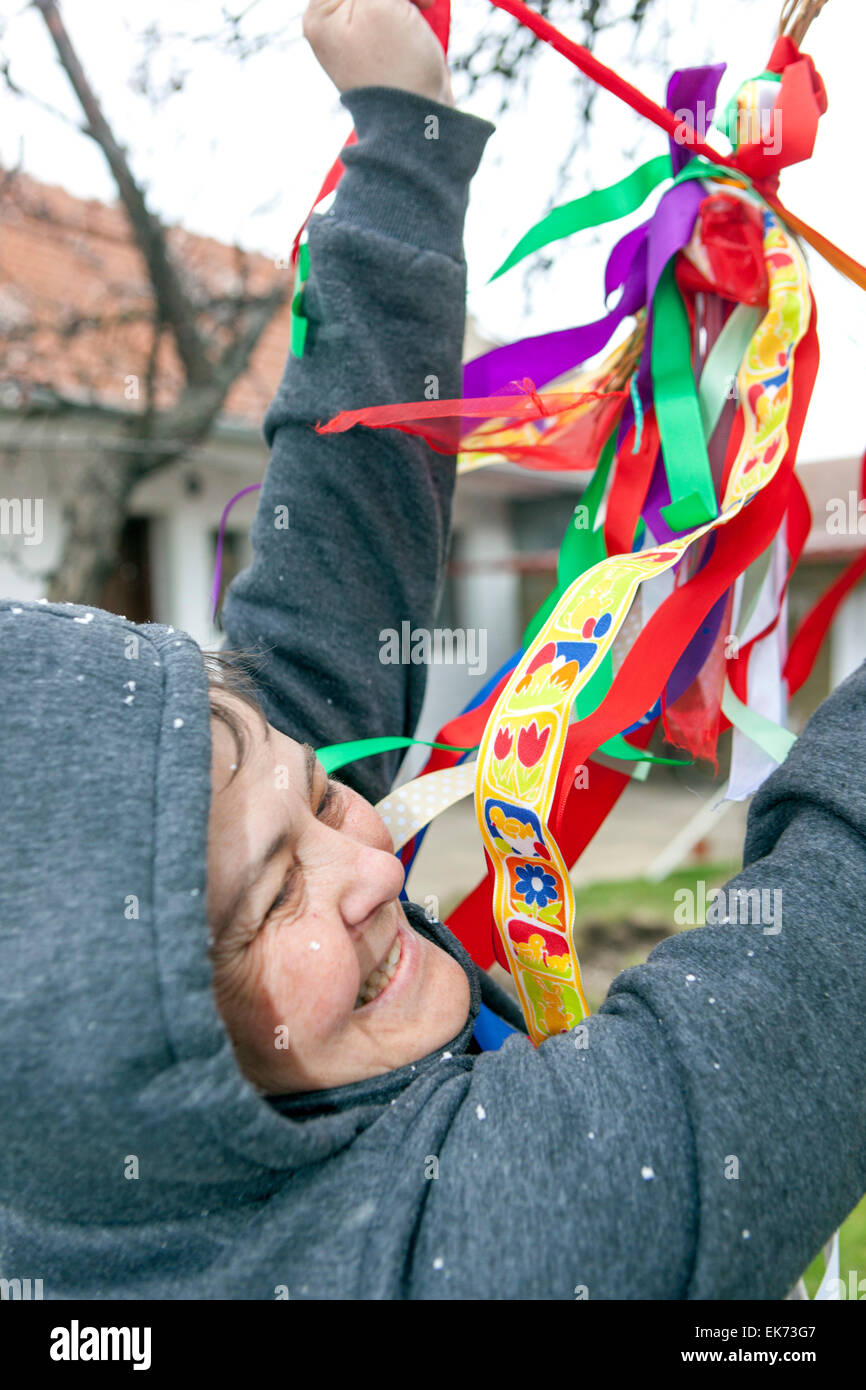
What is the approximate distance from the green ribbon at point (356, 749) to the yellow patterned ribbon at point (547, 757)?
18 cm

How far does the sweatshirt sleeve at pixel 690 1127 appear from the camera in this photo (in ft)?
2.03

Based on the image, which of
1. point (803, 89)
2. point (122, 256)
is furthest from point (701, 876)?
point (803, 89)

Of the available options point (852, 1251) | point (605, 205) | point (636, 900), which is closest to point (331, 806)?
point (605, 205)

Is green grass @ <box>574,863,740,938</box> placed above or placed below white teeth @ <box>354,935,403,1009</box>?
below

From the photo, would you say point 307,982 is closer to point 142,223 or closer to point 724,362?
point 724,362

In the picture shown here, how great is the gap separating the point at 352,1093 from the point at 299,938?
0.43 ft

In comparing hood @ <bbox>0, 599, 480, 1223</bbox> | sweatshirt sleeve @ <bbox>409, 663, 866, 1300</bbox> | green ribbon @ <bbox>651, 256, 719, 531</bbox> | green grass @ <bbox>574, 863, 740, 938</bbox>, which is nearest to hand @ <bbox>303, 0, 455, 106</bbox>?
green ribbon @ <bbox>651, 256, 719, 531</bbox>

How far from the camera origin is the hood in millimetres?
606

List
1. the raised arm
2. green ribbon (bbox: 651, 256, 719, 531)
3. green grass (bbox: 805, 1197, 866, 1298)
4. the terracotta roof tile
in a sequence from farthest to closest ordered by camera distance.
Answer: the terracotta roof tile
green grass (bbox: 805, 1197, 866, 1298)
the raised arm
green ribbon (bbox: 651, 256, 719, 531)

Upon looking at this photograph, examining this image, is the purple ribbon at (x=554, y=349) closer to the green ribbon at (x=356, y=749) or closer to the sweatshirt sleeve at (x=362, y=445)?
the sweatshirt sleeve at (x=362, y=445)

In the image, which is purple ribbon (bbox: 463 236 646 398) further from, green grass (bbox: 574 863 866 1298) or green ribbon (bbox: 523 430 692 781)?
green grass (bbox: 574 863 866 1298)

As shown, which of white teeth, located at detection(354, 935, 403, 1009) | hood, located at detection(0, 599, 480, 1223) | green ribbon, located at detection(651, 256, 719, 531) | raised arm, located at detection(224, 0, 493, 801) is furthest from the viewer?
raised arm, located at detection(224, 0, 493, 801)

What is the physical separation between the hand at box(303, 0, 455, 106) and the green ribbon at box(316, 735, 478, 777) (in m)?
0.71

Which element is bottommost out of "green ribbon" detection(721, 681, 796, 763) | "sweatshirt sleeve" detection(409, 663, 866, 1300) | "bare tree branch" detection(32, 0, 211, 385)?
"sweatshirt sleeve" detection(409, 663, 866, 1300)
